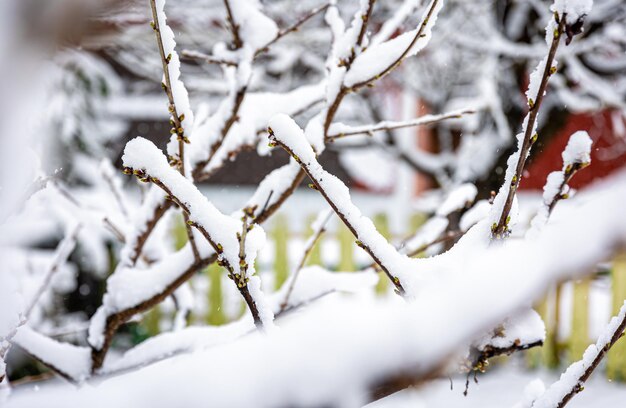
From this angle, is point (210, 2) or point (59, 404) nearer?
point (59, 404)

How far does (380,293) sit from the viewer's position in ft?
14.6

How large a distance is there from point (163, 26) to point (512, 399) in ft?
10.7

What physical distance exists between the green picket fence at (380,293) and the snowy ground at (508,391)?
0.13 m

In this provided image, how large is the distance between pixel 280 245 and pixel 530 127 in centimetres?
378

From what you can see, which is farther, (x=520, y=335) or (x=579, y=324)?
(x=579, y=324)

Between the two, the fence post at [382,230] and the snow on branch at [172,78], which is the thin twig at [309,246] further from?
the fence post at [382,230]

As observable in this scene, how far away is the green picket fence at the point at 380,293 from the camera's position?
3.92m

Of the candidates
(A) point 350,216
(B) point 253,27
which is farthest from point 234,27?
(A) point 350,216

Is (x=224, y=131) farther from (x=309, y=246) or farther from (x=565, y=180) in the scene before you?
(x=565, y=180)

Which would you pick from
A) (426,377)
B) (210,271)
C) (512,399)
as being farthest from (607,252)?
(210,271)

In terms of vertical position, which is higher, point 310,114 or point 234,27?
point 310,114

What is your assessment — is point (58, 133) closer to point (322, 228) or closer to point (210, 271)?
point (210, 271)

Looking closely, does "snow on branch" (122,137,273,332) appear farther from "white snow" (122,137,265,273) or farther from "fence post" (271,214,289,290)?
"fence post" (271,214,289,290)

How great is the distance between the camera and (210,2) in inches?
201
